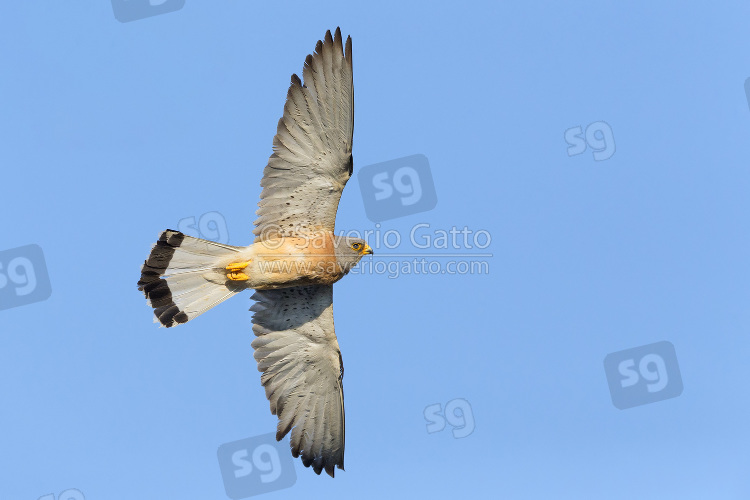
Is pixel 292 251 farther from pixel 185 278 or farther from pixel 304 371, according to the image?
pixel 304 371

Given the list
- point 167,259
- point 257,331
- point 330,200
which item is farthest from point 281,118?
point 257,331

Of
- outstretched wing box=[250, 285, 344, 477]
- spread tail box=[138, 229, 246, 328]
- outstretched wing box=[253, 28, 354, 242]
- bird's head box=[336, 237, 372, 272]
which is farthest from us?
outstretched wing box=[250, 285, 344, 477]

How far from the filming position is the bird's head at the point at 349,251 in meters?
13.3

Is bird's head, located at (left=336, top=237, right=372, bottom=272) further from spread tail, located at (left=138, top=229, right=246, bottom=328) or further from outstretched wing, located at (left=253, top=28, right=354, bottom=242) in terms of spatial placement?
spread tail, located at (left=138, top=229, right=246, bottom=328)

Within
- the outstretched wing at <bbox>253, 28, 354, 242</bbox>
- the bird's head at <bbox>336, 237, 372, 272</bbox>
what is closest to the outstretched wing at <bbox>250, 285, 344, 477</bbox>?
the bird's head at <bbox>336, 237, 372, 272</bbox>

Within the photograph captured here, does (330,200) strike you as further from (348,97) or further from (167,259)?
(167,259)

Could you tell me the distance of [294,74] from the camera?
41.4 feet

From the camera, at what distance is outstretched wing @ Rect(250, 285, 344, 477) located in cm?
1408

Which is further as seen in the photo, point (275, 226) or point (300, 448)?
point (300, 448)

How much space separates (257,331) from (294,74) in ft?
13.6

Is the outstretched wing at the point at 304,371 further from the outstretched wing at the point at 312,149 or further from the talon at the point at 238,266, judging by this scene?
the outstretched wing at the point at 312,149

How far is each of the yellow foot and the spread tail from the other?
10cm

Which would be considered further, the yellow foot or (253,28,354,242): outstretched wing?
the yellow foot

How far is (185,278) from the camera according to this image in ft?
43.1
